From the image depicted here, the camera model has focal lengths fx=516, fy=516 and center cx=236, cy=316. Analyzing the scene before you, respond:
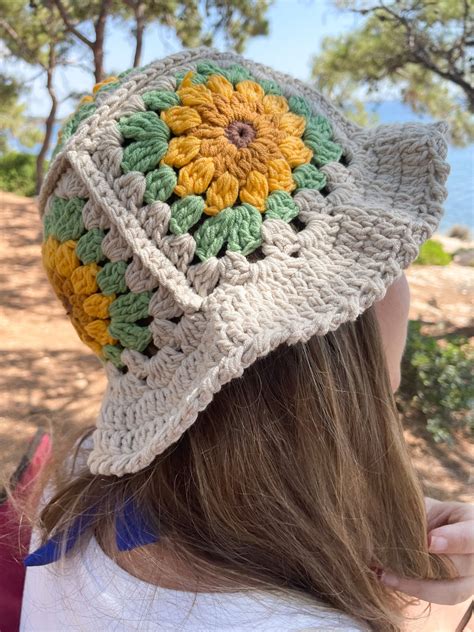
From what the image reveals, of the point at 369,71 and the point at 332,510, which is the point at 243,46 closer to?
the point at 369,71

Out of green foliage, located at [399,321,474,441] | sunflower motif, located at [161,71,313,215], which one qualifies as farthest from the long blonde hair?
green foliage, located at [399,321,474,441]

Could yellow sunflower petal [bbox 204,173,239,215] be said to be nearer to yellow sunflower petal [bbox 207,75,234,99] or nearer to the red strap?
Result: yellow sunflower petal [bbox 207,75,234,99]

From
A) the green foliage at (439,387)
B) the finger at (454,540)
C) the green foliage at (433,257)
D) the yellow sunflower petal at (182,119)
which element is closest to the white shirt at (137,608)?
the finger at (454,540)

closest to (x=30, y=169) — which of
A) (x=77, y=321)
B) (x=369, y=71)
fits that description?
(x=369, y=71)

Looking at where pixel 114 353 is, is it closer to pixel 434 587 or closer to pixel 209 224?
pixel 209 224

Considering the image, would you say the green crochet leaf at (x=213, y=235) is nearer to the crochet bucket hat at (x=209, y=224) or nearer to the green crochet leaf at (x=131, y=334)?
the crochet bucket hat at (x=209, y=224)

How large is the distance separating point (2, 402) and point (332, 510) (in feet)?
11.8

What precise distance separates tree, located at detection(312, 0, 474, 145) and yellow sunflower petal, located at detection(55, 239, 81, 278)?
410 centimetres

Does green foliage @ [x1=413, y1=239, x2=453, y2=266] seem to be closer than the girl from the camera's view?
No

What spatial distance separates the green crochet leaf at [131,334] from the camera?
1025mm

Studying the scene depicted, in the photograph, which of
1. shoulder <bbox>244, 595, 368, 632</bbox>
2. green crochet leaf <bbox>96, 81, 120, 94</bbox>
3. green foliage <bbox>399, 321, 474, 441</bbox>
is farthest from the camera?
green foliage <bbox>399, 321, 474, 441</bbox>

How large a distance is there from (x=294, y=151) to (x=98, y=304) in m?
0.51

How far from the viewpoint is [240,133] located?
3.41ft

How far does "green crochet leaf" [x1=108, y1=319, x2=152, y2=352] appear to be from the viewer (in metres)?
1.03
